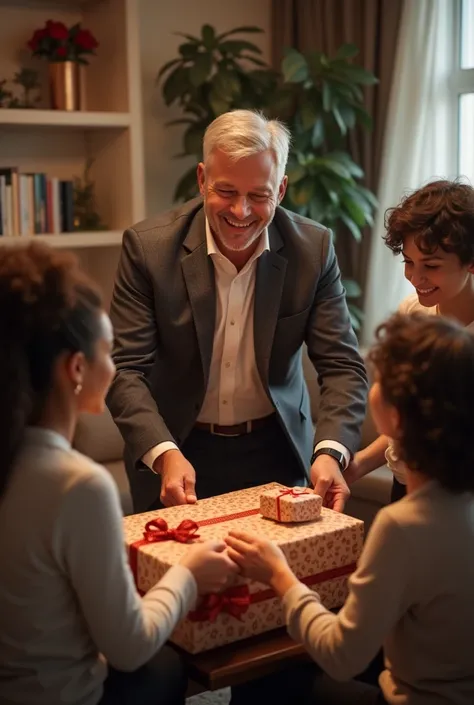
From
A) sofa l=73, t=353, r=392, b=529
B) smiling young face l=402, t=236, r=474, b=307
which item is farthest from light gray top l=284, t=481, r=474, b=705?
sofa l=73, t=353, r=392, b=529

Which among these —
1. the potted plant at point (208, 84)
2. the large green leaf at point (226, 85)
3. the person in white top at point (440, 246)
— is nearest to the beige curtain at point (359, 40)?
the potted plant at point (208, 84)

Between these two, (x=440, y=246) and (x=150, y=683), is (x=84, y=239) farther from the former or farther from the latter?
(x=150, y=683)

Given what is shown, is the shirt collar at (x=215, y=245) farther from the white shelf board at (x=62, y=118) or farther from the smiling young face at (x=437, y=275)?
the white shelf board at (x=62, y=118)

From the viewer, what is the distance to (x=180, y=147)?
5.00 metres

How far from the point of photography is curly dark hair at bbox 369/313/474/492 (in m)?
1.48

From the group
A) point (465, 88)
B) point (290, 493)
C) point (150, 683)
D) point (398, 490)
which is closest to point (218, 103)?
A: point (465, 88)

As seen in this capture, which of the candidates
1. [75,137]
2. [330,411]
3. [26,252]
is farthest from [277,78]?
[26,252]

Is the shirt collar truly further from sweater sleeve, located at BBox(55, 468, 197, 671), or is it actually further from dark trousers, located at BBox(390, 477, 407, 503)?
sweater sleeve, located at BBox(55, 468, 197, 671)

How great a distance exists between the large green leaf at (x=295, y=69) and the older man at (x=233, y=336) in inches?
78.0

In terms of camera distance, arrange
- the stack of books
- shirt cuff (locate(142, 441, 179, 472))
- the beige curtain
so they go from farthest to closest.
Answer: the beige curtain, the stack of books, shirt cuff (locate(142, 441, 179, 472))

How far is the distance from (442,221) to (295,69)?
2.43 m

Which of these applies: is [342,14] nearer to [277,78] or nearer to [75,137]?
[277,78]

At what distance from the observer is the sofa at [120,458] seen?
3.72 metres

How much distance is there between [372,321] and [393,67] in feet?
3.85
